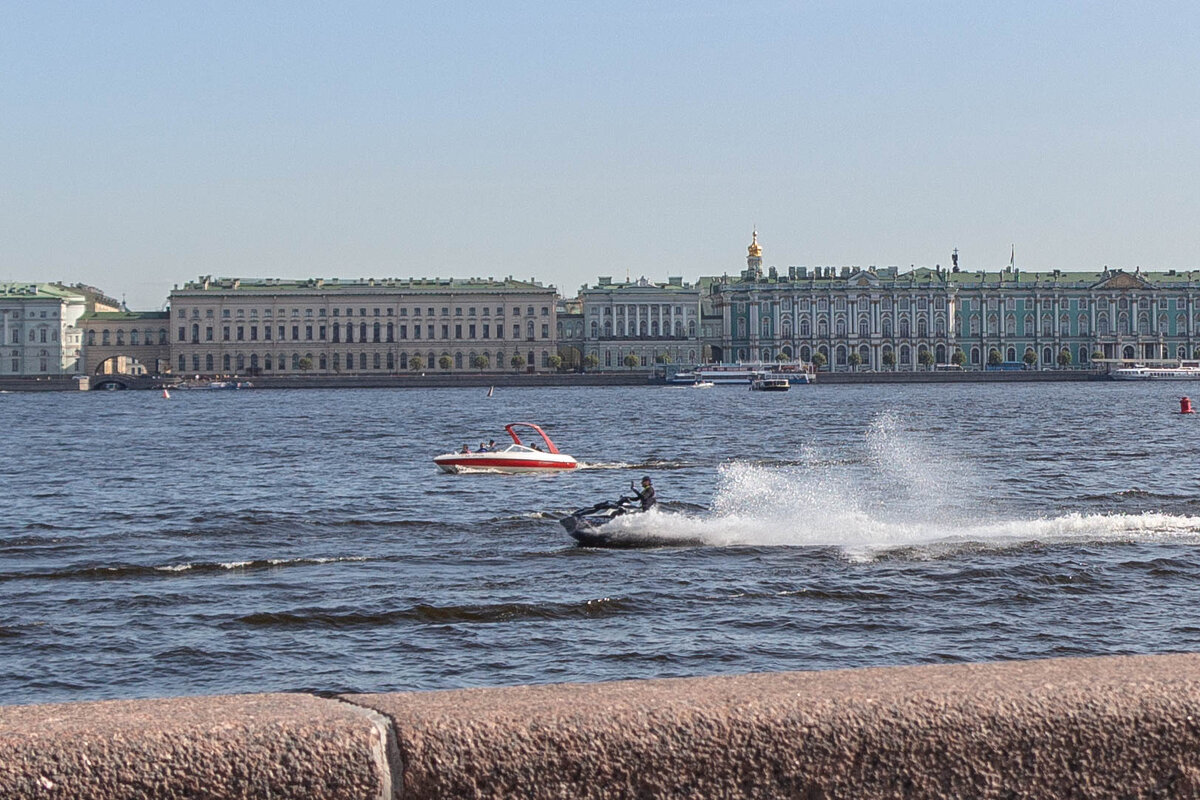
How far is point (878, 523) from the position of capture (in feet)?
→ 69.5

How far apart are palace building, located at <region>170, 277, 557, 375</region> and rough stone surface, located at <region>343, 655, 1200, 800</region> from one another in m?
142

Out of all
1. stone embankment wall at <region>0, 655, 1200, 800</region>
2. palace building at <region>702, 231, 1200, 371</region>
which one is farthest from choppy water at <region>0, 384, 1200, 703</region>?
palace building at <region>702, 231, 1200, 371</region>

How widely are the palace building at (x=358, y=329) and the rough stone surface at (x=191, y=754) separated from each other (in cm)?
14214

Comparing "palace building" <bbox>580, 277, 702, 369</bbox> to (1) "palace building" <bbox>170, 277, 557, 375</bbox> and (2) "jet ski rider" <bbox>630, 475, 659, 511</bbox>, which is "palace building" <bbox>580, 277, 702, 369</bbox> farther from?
(2) "jet ski rider" <bbox>630, 475, 659, 511</bbox>

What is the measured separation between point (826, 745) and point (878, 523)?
61.6 ft

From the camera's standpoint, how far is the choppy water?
1262 cm

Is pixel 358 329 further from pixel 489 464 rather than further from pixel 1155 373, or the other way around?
pixel 489 464

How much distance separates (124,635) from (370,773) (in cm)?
1188

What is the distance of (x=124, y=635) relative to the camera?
545 inches

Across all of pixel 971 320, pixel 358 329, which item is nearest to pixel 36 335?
pixel 358 329

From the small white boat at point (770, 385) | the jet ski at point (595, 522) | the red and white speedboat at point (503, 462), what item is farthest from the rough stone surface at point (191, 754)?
the small white boat at point (770, 385)

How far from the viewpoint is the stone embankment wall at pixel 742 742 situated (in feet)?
8.84

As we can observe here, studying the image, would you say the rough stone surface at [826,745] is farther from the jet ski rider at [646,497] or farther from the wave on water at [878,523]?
the jet ski rider at [646,497]

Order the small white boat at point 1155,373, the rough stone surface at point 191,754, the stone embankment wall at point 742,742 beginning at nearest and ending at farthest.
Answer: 1. the rough stone surface at point 191,754
2. the stone embankment wall at point 742,742
3. the small white boat at point 1155,373
